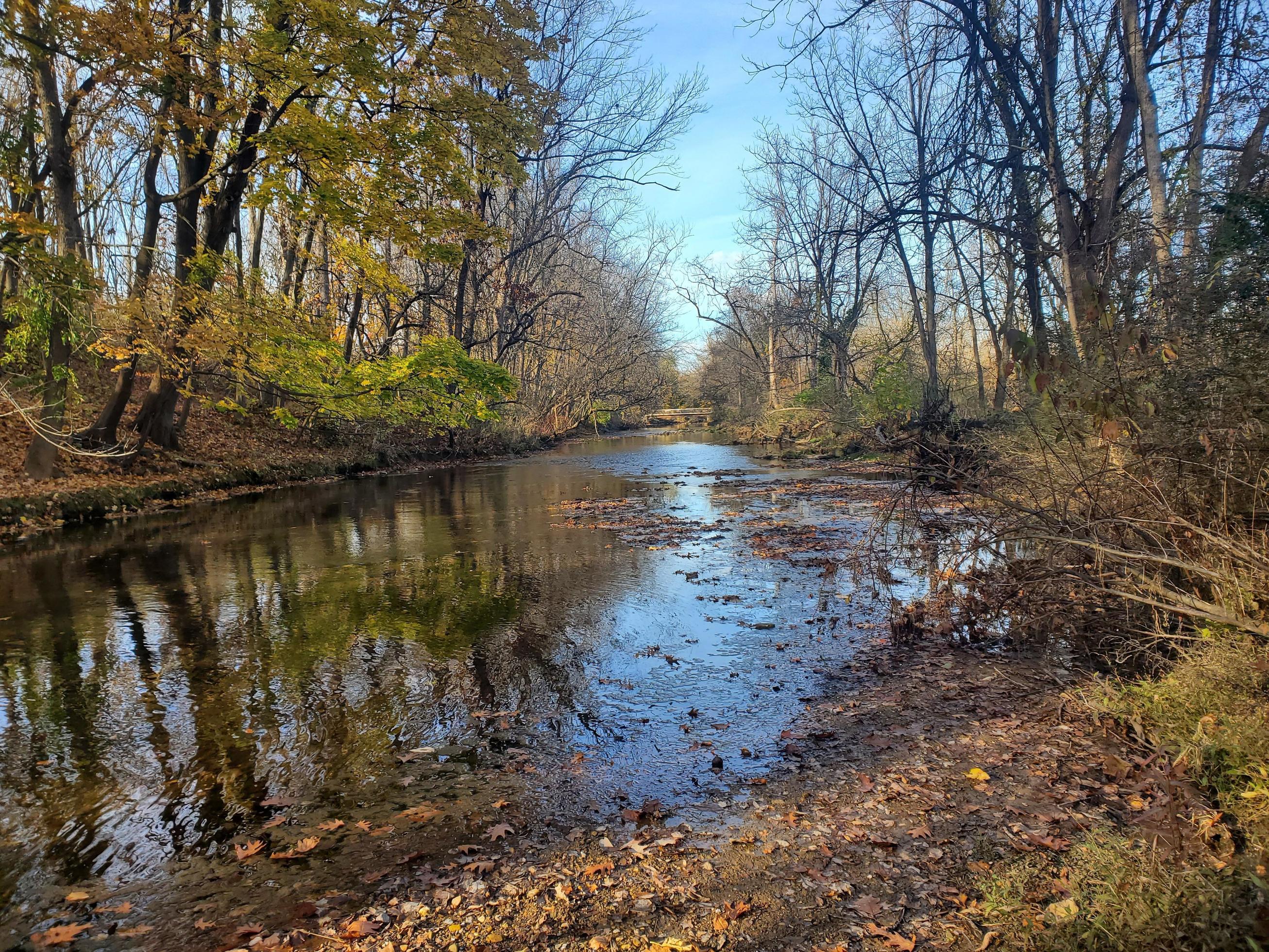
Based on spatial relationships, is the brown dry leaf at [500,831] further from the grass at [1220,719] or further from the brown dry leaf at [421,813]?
the grass at [1220,719]

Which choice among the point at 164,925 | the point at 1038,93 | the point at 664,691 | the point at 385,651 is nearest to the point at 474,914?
the point at 164,925

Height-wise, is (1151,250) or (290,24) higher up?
(290,24)

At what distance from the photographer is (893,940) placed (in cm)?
266

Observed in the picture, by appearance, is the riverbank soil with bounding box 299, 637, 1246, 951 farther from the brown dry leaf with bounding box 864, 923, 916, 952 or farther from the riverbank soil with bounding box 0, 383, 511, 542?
the riverbank soil with bounding box 0, 383, 511, 542

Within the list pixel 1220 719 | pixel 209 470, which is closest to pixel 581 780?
pixel 1220 719

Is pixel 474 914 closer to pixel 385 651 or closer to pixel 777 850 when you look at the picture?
pixel 777 850

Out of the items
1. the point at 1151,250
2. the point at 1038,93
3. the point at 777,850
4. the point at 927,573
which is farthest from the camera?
the point at 1038,93

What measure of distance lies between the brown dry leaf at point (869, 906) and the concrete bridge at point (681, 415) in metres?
57.4

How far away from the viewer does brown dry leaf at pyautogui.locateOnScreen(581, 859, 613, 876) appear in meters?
3.19

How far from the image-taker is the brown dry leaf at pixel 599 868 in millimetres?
3186

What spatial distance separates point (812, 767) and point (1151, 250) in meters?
5.68

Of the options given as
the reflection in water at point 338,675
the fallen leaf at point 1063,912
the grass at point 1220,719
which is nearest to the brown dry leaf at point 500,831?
the reflection in water at point 338,675

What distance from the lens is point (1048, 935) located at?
2.48 m

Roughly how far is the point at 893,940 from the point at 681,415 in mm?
62771
